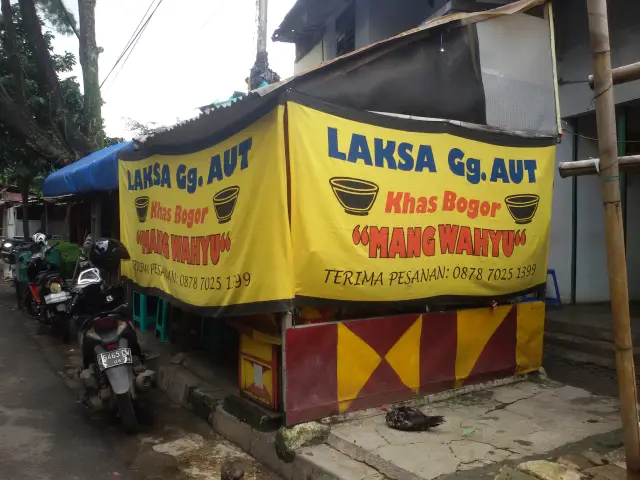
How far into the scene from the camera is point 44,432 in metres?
4.71

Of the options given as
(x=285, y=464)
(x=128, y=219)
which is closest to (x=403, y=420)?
(x=285, y=464)

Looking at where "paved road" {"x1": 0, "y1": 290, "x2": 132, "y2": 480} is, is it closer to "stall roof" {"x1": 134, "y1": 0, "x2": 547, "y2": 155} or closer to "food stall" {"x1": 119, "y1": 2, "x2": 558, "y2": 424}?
"food stall" {"x1": 119, "y1": 2, "x2": 558, "y2": 424}

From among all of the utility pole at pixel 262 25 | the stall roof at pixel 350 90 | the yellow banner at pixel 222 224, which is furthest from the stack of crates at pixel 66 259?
the stall roof at pixel 350 90

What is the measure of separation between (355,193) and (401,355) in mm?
1489

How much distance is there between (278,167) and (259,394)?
1928 millimetres

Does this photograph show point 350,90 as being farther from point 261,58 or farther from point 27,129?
point 27,129

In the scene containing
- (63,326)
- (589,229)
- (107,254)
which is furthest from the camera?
(63,326)

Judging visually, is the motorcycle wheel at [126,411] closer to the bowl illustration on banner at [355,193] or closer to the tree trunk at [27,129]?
the bowl illustration on banner at [355,193]

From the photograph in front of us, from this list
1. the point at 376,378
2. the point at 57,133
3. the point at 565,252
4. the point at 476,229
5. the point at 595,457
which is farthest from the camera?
the point at 57,133

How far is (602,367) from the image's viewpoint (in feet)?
18.1

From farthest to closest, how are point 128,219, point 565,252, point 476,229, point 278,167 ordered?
point 565,252 → point 128,219 → point 476,229 → point 278,167

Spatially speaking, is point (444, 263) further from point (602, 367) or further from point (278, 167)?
point (602, 367)

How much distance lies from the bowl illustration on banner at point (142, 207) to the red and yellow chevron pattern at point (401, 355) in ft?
9.41

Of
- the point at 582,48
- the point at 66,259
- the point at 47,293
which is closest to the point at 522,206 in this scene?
the point at 582,48
